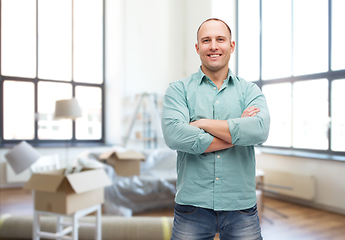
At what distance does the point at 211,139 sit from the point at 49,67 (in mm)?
5375

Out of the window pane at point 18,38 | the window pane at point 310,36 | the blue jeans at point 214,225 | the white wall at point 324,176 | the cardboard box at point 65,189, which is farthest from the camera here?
the window pane at point 18,38

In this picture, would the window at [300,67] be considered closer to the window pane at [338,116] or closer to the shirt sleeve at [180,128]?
the window pane at [338,116]

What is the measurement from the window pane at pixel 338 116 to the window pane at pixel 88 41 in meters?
4.59

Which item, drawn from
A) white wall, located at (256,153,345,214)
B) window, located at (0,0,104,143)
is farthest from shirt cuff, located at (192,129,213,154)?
window, located at (0,0,104,143)

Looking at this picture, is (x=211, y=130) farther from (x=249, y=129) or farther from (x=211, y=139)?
(x=249, y=129)

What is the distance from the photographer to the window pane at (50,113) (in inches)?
216

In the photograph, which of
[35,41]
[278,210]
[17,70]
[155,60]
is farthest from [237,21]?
[17,70]

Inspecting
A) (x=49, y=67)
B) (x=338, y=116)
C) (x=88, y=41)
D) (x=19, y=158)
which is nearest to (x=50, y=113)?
(x=49, y=67)

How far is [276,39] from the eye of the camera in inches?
183

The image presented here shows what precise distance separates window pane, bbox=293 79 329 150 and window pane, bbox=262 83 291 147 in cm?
12

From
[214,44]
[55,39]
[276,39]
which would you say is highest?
[55,39]

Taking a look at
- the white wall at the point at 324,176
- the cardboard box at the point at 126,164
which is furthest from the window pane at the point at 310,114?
the cardboard box at the point at 126,164

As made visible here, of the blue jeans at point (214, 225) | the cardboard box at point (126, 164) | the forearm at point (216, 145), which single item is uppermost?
the forearm at point (216, 145)

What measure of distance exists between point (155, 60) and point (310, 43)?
3.26 m
